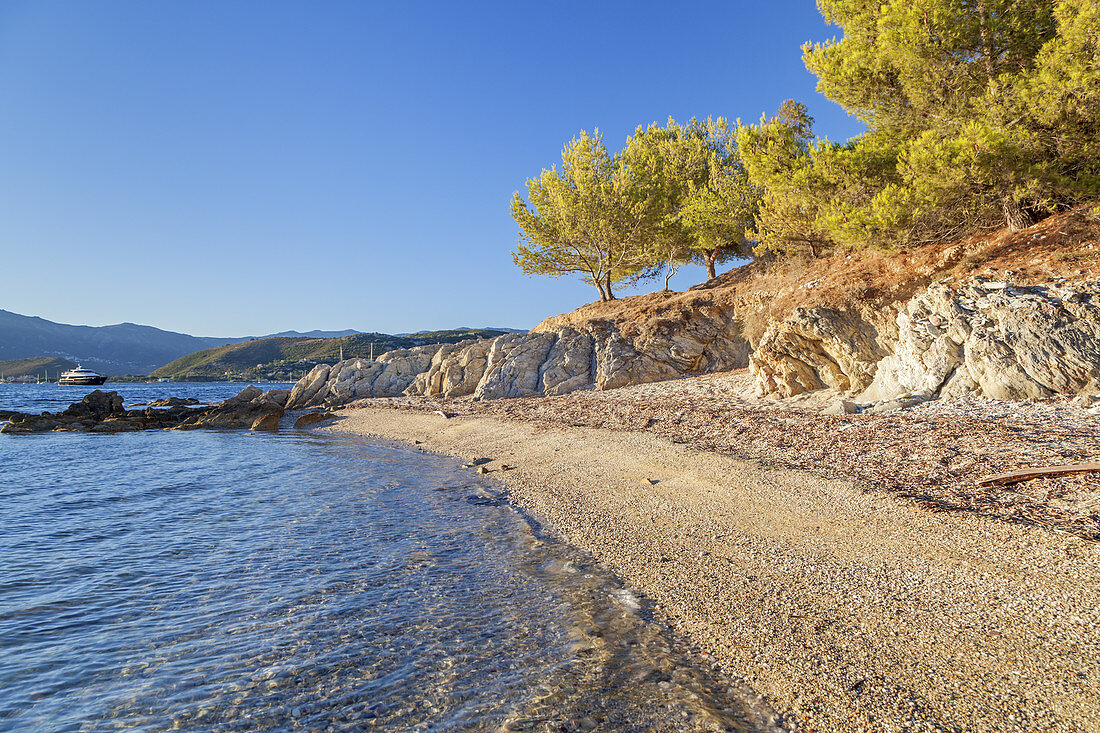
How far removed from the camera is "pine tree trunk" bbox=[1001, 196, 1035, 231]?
51.3 ft

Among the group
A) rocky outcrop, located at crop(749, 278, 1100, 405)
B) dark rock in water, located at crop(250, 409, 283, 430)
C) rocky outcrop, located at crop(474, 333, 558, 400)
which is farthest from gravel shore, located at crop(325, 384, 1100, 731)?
dark rock in water, located at crop(250, 409, 283, 430)

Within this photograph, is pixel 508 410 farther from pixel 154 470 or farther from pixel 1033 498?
pixel 1033 498

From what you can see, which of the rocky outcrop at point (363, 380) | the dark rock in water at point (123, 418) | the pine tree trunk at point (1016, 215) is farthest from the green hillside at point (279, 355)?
the pine tree trunk at point (1016, 215)

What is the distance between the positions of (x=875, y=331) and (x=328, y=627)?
18.5 m

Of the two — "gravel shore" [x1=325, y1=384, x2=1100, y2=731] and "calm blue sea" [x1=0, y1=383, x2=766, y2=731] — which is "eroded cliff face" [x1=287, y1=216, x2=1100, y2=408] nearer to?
"gravel shore" [x1=325, y1=384, x2=1100, y2=731]

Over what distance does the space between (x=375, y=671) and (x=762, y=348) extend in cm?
1775

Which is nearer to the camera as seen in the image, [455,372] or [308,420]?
[308,420]

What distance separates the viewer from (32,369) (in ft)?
489

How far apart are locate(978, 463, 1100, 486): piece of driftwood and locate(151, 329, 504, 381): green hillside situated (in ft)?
386

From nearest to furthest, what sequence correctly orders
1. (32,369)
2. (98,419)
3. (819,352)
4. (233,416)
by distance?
(819,352) < (233,416) < (98,419) < (32,369)

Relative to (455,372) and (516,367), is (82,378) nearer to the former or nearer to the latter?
(455,372)

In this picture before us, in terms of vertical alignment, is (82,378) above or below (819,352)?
below

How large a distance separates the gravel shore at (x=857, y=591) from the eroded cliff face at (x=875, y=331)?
8.71 ft

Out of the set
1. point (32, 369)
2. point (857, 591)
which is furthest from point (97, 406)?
point (32, 369)
